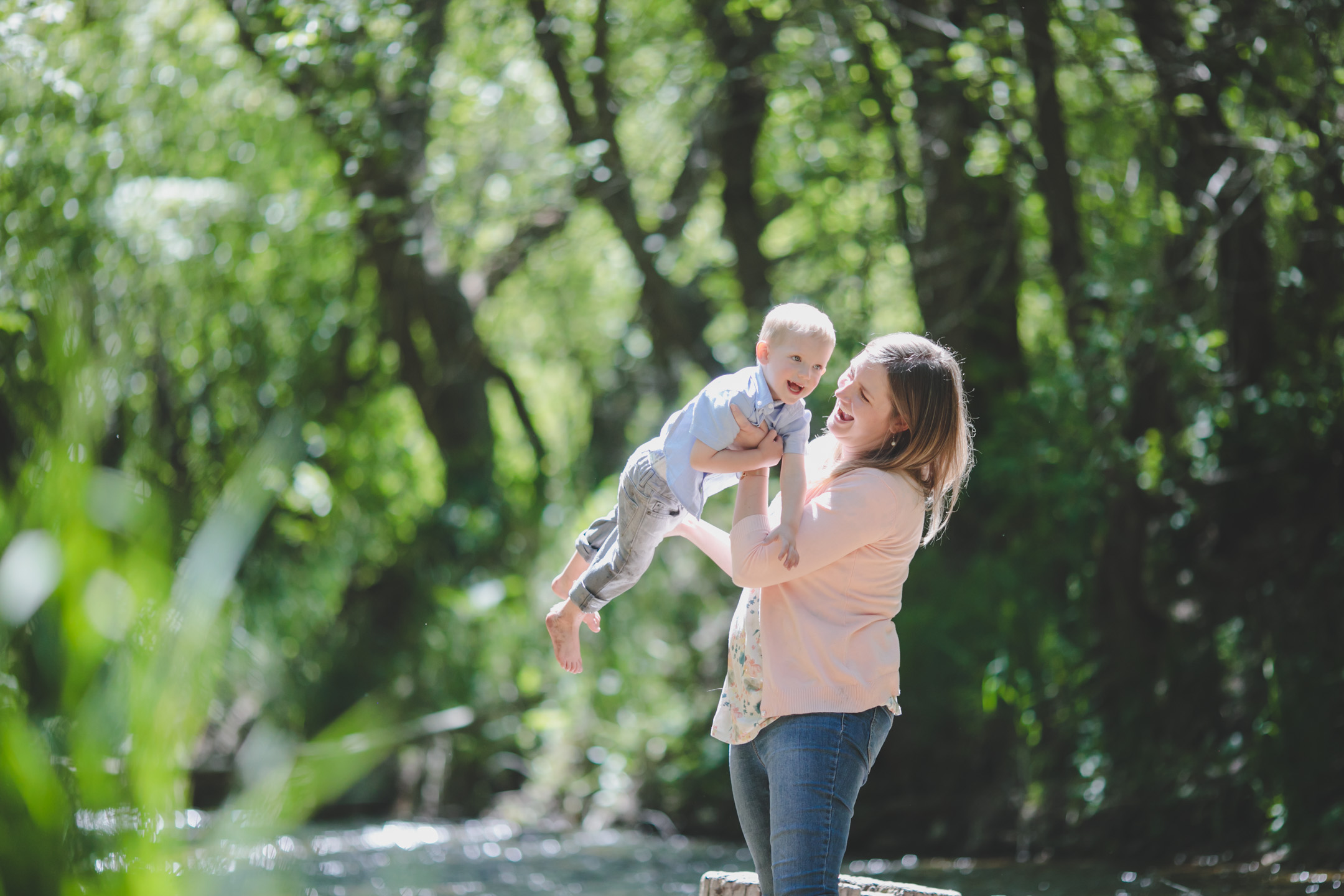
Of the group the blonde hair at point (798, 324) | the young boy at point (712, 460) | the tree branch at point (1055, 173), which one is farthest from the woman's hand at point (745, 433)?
the tree branch at point (1055, 173)

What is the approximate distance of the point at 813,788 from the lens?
2.22 metres

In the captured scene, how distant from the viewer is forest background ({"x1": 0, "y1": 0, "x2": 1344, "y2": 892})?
529 cm

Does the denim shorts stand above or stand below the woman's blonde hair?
below

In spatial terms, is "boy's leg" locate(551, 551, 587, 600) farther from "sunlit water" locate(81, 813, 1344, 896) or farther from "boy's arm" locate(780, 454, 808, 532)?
"sunlit water" locate(81, 813, 1344, 896)

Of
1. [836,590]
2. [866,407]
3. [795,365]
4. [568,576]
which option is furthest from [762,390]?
[568,576]

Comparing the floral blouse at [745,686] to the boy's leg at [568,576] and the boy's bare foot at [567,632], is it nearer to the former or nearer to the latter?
the boy's bare foot at [567,632]

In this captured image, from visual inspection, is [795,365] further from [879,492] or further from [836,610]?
[836,610]

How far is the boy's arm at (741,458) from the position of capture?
2344 millimetres

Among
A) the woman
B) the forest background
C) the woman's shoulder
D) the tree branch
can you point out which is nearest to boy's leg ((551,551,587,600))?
the woman

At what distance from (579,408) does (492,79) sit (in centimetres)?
409

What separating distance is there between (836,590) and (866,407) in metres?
0.37

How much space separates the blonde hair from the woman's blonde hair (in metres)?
0.09

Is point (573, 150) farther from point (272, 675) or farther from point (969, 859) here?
point (969, 859)

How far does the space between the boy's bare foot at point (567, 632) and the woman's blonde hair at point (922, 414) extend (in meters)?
0.67
